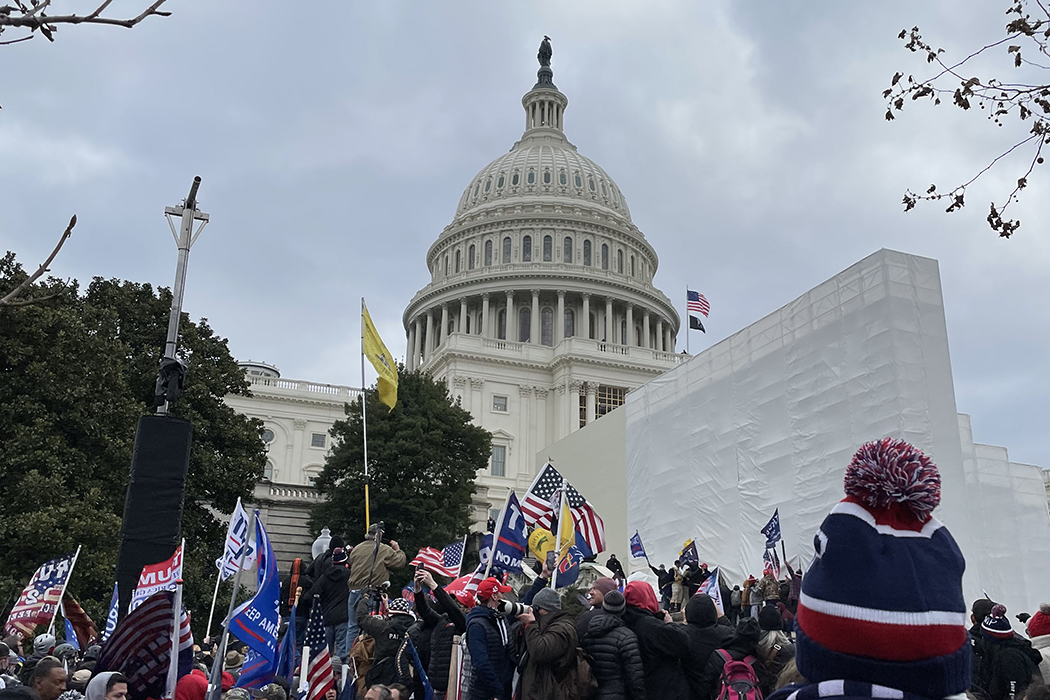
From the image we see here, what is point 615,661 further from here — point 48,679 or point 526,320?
point 526,320

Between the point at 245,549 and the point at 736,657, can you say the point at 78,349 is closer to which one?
the point at 245,549

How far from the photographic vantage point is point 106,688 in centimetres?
573

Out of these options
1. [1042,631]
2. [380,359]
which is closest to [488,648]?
[1042,631]

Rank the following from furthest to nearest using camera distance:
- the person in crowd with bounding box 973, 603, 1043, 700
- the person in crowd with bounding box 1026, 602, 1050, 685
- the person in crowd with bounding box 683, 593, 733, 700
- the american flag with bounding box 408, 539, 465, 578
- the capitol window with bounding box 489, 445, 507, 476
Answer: the capitol window with bounding box 489, 445, 507, 476, the american flag with bounding box 408, 539, 465, 578, the person in crowd with bounding box 1026, 602, 1050, 685, the person in crowd with bounding box 973, 603, 1043, 700, the person in crowd with bounding box 683, 593, 733, 700

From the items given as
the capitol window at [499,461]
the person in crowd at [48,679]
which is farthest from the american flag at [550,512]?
the capitol window at [499,461]

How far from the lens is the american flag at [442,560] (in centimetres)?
1349

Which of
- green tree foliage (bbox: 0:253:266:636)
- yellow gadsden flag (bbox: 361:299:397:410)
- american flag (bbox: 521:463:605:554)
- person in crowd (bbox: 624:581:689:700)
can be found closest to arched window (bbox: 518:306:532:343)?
green tree foliage (bbox: 0:253:266:636)

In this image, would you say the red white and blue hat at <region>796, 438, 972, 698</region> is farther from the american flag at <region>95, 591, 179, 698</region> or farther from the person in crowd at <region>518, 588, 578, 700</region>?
the american flag at <region>95, 591, 179, 698</region>

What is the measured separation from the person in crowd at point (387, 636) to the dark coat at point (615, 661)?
260cm

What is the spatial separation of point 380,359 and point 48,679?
1589 cm

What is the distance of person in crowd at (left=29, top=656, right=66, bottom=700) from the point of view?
6289mm

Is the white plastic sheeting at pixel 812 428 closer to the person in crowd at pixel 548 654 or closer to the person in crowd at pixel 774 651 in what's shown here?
the person in crowd at pixel 774 651

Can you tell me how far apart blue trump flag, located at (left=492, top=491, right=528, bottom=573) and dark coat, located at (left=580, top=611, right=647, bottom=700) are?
4845 millimetres

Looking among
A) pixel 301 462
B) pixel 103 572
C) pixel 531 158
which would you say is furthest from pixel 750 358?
pixel 531 158
